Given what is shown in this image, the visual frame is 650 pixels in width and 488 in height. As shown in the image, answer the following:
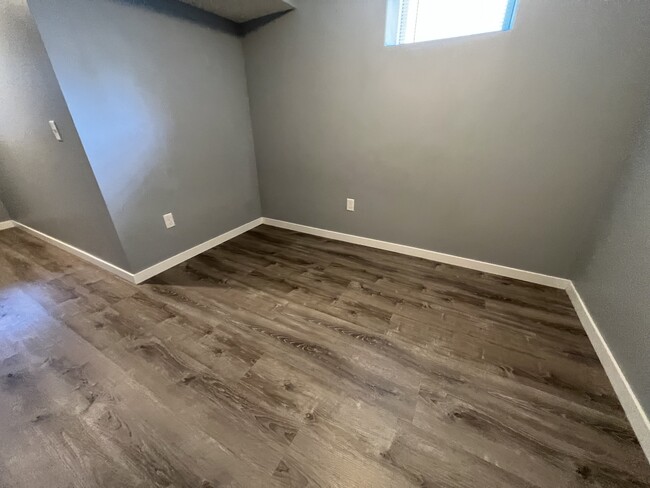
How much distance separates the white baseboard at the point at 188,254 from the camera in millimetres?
1923

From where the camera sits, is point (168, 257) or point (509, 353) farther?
point (168, 257)

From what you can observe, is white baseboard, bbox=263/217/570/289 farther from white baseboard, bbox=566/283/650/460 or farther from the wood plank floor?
white baseboard, bbox=566/283/650/460

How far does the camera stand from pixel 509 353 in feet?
4.24

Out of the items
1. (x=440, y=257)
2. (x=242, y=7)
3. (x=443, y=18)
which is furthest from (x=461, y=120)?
(x=242, y=7)

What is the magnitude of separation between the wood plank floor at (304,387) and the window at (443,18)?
1.63 meters

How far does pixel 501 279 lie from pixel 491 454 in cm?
132

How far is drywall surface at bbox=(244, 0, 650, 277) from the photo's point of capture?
4.43ft

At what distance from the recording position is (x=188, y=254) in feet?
7.33

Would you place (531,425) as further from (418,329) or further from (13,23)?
(13,23)

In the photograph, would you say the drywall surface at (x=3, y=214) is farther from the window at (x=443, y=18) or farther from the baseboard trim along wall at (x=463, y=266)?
the window at (x=443, y=18)

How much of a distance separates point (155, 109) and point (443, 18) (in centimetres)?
204

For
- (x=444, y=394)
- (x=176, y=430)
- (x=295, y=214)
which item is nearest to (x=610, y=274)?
(x=444, y=394)

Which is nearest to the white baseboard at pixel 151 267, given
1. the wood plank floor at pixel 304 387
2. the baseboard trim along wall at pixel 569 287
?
the wood plank floor at pixel 304 387

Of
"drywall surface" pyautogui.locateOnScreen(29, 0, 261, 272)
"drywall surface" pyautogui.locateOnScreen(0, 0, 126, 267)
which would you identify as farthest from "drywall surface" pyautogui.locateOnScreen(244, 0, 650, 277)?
"drywall surface" pyautogui.locateOnScreen(0, 0, 126, 267)
